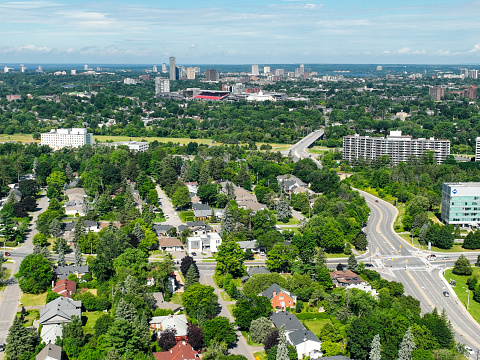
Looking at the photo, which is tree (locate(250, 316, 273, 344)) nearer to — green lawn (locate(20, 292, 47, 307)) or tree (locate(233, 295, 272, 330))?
tree (locate(233, 295, 272, 330))

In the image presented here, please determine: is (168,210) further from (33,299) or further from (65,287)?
(33,299)

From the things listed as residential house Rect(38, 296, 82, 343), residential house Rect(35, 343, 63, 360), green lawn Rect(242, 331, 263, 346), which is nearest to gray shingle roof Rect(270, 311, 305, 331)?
green lawn Rect(242, 331, 263, 346)

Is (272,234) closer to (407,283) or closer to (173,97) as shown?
(407,283)

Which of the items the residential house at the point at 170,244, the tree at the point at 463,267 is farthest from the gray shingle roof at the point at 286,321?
the tree at the point at 463,267

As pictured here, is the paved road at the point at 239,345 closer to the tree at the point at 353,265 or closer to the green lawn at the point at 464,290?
the tree at the point at 353,265

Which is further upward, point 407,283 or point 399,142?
point 399,142

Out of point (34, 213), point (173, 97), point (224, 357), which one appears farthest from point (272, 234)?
point (173, 97)
